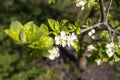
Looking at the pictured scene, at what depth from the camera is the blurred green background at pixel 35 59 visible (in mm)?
4977

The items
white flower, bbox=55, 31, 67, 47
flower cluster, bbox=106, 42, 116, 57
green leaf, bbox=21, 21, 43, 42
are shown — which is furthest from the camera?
flower cluster, bbox=106, 42, 116, 57

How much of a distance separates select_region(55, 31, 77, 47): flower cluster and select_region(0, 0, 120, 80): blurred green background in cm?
272

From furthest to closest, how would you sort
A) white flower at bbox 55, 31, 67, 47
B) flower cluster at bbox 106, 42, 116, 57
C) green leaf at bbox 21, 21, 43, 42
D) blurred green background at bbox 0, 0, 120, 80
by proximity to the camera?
blurred green background at bbox 0, 0, 120, 80 → flower cluster at bbox 106, 42, 116, 57 → white flower at bbox 55, 31, 67, 47 → green leaf at bbox 21, 21, 43, 42

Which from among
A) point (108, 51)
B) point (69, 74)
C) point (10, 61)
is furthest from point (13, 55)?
point (108, 51)

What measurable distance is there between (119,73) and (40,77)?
1.13 m

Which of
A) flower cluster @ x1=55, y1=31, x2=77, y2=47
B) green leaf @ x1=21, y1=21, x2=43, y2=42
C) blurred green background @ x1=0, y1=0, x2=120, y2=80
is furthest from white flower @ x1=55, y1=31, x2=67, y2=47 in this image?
blurred green background @ x1=0, y1=0, x2=120, y2=80

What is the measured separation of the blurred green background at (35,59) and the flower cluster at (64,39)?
2.72 m

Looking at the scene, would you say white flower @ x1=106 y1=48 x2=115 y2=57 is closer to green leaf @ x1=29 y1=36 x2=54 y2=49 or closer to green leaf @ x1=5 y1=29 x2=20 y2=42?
green leaf @ x1=29 y1=36 x2=54 y2=49

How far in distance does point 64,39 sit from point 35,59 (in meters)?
3.48

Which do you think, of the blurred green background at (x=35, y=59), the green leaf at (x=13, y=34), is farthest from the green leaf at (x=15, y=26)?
the blurred green background at (x=35, y=59)

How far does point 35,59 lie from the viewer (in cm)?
515

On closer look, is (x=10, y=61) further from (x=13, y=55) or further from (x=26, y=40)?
(x=26, y=40)

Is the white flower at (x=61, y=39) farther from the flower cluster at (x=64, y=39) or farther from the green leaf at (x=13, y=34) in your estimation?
the green leaf at (x=13, y=34)

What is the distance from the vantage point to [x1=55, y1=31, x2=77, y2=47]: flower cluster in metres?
1.67
